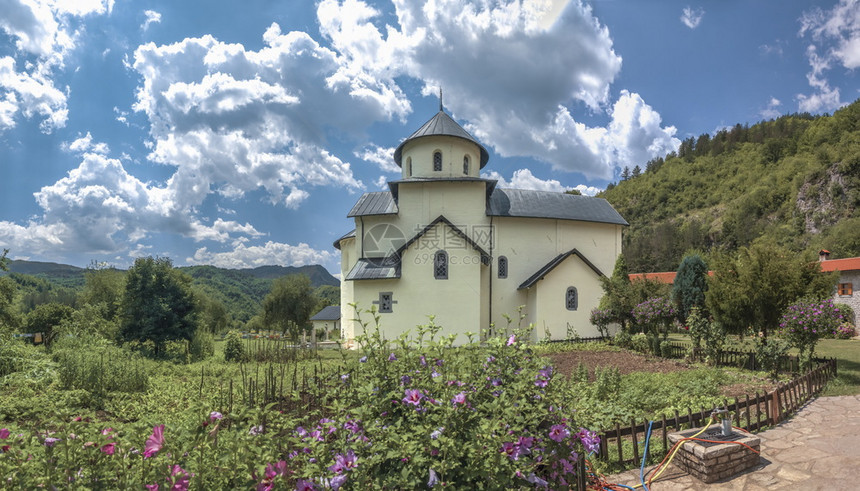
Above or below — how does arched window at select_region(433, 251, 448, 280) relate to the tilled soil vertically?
above

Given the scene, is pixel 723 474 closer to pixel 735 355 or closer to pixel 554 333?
pixel 735 355

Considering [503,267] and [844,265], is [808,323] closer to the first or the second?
[503,267]

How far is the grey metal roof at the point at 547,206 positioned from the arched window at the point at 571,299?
393 centimetres

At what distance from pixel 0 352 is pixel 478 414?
12.9 metres

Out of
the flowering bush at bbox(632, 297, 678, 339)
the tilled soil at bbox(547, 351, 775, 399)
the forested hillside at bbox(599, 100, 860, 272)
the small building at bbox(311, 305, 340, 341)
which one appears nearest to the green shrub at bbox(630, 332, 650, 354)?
the tilled soil at bbox(547, 351, 775, 399)

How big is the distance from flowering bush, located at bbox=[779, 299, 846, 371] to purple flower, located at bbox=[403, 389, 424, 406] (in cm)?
1109

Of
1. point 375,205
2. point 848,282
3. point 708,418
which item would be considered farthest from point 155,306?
point 848,282

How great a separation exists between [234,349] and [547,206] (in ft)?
53.5

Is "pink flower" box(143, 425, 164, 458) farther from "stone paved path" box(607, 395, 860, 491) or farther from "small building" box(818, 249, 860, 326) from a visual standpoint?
"small building" box(818, 249, 860, 326)

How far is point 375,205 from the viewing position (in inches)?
771

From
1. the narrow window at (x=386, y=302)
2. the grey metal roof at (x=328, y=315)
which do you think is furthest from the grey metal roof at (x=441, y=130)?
the grey metal roof at (x=328, y=315)

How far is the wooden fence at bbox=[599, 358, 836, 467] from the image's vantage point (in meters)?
4.73

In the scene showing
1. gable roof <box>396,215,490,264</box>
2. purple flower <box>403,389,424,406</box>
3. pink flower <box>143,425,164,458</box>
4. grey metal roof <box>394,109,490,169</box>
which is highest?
grey metal roof <box>394,109,490,169</box>

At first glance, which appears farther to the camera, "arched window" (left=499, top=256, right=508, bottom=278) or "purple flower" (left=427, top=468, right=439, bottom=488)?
"arched window" (left=499, top=256, right=508, bottom=278)
